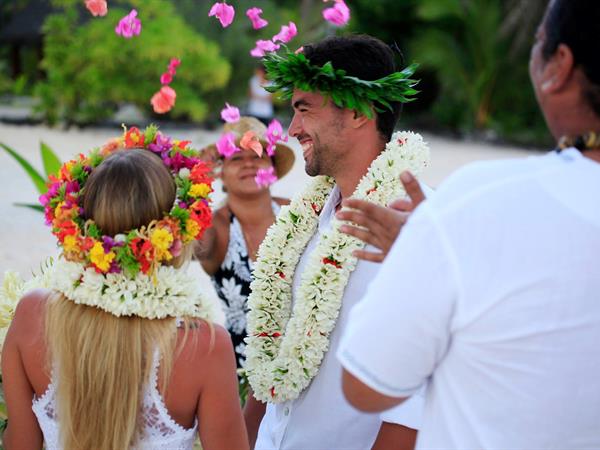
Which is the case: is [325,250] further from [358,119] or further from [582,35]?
[582,35]

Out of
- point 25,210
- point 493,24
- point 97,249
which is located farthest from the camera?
point 493,24

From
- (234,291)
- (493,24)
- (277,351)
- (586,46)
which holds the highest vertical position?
(586,46)

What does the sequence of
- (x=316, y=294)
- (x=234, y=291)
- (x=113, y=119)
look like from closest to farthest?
1. (x=316, y=294)
2. (x=234, y=291)
3. (x=113, y=119)

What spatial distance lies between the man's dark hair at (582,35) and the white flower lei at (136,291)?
124 centimetres

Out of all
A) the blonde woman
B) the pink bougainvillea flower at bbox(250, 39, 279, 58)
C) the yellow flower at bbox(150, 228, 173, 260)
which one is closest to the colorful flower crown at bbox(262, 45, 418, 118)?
the pink bougainvillea flower at bbox(250, 39, 279, 58)

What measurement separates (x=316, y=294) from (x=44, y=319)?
856 millimetres

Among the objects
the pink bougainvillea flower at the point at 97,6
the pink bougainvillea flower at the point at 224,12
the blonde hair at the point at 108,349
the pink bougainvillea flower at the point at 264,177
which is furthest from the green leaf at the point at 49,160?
the blonde hair at the point at 108,349

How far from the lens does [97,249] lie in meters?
2.15

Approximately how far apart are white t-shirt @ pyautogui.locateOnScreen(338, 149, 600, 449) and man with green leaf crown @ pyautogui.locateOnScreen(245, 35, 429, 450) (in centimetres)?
86

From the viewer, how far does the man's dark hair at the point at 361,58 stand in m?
2.65

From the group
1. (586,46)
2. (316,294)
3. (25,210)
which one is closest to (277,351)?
(316,294)

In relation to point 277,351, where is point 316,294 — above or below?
above

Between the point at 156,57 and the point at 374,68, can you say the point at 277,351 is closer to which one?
the point at 374,68

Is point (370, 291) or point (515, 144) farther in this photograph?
point (515, 144)
